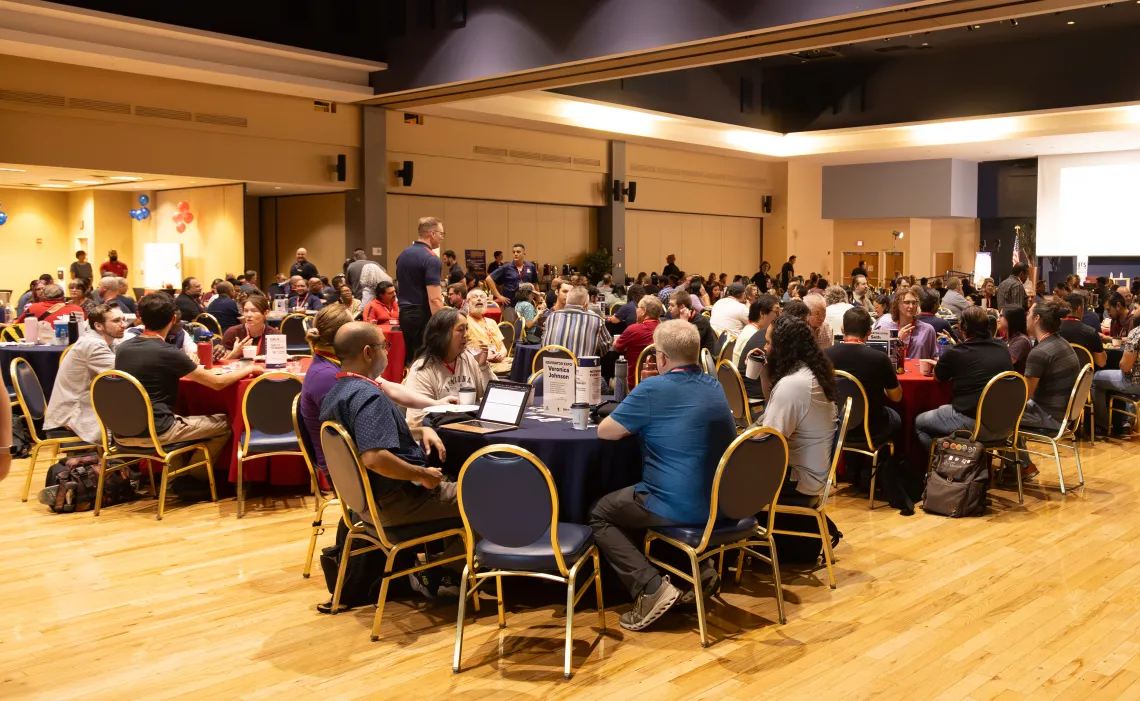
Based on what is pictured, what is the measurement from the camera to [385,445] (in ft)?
12.3

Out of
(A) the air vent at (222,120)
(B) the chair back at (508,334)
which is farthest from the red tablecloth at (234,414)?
(A) the air vent at (222,120)

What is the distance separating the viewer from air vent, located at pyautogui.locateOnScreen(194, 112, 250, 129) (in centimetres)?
1358

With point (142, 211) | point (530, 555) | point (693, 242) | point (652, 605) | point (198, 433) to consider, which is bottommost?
point (652, 605)

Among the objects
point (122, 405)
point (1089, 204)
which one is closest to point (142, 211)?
point (122, 405)

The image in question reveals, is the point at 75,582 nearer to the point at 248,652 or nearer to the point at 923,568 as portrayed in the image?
the point at 248,652

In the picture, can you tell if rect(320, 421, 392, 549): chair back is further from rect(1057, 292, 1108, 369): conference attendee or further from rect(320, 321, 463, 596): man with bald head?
rect(1057, 292, 1108, 369): conference attendee

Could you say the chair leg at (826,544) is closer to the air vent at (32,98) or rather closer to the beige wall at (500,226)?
the air vent at (32,98)

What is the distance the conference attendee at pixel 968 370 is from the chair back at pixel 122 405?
15.5ft

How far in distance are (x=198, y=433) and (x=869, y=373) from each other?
4.05m

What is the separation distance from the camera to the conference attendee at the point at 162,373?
5785mm

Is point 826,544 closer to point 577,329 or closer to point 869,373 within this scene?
point 869,373

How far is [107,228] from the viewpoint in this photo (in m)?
16.8

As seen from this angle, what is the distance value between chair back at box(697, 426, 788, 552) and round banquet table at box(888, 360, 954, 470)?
8.54 feet

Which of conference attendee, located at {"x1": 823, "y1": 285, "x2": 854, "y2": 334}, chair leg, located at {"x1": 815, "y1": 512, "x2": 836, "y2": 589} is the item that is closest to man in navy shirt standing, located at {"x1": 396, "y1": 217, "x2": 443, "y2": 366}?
conference attendee, located at {"x1": 823, "y1": 285, "x2": 854, "y2": 334}
